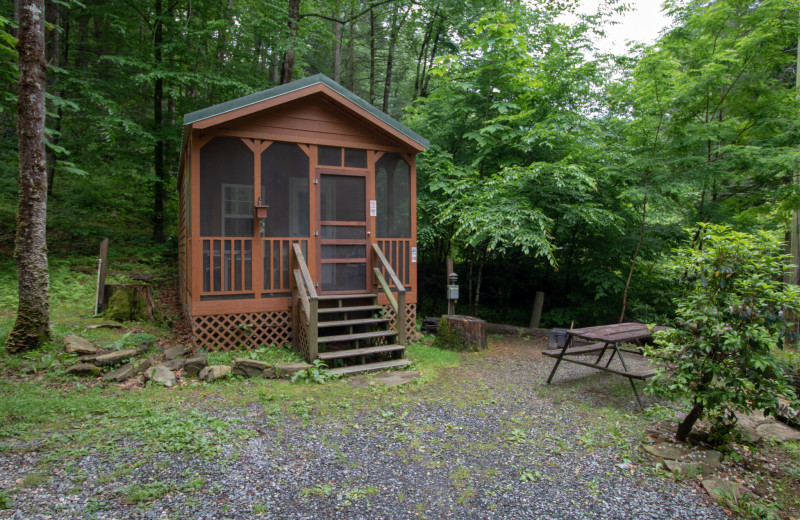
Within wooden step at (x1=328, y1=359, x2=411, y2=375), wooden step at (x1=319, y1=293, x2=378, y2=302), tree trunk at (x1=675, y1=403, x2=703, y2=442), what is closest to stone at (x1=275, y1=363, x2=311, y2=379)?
wooden step at (x1=328, y1=359, x2=411, y2=375)

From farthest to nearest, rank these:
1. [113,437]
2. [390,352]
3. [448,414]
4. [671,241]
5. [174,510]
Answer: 1. [671,241]
2. [390,352]
3. [448,414]
4. [113,437]
5. [174,510]

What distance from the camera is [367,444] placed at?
3475 millimetres

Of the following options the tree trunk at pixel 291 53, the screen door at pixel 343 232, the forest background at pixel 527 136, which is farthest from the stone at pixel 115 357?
the tree trunk at pixel 291 53

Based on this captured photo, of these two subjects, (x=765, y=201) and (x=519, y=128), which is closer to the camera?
(x=765, y=201)

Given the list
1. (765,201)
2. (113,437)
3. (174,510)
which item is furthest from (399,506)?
(765,201)

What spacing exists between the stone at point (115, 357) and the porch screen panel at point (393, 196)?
12.3 feet

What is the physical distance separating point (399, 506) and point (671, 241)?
26.9 ft

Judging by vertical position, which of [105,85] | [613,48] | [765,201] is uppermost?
[613,48]

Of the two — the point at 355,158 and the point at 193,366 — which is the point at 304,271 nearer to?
the point at 193,366

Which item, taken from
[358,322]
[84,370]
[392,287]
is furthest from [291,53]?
[84,370]

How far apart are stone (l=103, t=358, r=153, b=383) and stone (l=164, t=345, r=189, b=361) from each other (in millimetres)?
442

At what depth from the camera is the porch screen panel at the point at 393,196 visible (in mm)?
7094

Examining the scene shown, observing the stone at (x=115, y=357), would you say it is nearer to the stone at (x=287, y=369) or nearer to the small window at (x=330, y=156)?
the stone at (x=287, y=369)

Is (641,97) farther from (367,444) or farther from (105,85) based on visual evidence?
(105,85)
